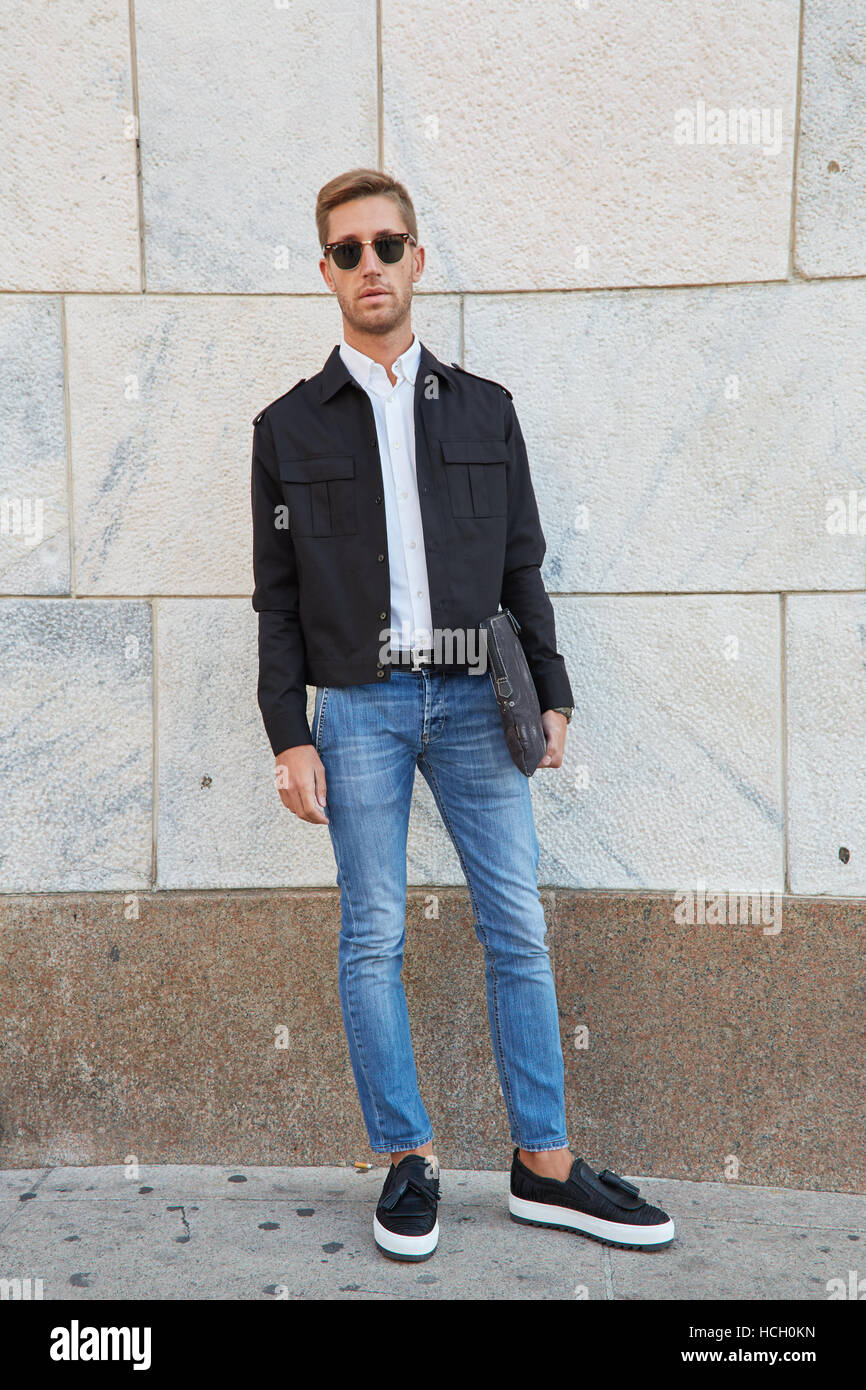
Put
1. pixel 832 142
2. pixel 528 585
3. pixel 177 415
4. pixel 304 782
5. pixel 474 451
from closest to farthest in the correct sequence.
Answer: pixel 304 782, pixel 474 451, pixel 528 585, pixel 832 142, pixel 177 415

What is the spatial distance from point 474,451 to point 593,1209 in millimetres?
1923

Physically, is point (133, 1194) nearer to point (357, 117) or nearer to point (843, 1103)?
point (843, 1103)

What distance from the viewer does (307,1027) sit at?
10.8 ft

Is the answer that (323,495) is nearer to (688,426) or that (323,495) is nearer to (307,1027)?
(688,426)

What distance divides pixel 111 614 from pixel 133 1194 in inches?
66.2

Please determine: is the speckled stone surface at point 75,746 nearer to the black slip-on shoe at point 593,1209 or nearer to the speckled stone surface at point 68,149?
the speckled stone surface at point 68,149

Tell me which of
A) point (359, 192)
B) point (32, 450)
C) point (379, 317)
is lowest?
point (32, 450)

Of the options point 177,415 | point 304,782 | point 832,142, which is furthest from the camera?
point 177,415

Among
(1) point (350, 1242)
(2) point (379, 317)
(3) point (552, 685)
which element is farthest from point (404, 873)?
(2) point (379, 317)

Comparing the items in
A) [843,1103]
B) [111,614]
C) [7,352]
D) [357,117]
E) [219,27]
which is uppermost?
[219,27]

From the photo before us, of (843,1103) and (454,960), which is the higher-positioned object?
(454,960)

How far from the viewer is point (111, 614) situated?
10.9ft

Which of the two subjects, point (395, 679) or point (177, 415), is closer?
point (395, 679)

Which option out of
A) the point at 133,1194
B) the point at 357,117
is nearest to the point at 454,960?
the point at 133,1194
